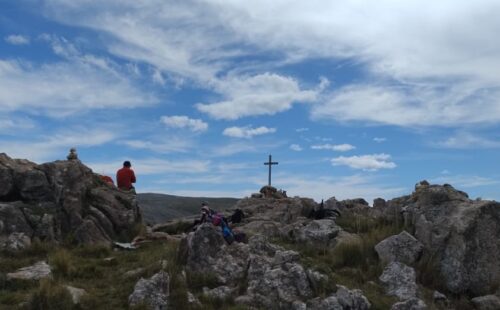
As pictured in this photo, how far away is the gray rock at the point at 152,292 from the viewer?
1167 cm

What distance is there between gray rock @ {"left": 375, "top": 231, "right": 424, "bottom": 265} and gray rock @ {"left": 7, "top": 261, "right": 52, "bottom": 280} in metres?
8.28

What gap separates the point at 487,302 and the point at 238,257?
19.2ft

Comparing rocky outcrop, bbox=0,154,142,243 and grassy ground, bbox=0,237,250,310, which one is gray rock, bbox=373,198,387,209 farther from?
grassy ground, bbox=0,237,250,310

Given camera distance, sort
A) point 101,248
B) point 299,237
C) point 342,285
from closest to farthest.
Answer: point 342,285 < point 101,248 < point 299,237

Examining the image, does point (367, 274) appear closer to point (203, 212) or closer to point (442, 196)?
point (442, 196)

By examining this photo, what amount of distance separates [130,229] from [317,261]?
25.0 feet

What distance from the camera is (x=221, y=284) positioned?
13219mm

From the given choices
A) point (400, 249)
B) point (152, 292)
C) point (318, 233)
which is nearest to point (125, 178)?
point (318, 233)

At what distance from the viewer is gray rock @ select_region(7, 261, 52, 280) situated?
12.9 m

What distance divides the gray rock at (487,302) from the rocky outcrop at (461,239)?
0.70 m

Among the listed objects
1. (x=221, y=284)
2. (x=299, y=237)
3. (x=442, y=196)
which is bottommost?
(x=221, y=284)

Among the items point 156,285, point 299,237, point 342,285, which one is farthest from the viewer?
point 299,237

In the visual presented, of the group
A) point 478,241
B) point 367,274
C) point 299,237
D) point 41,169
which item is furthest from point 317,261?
point 41,169

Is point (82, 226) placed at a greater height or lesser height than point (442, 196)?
lesser
